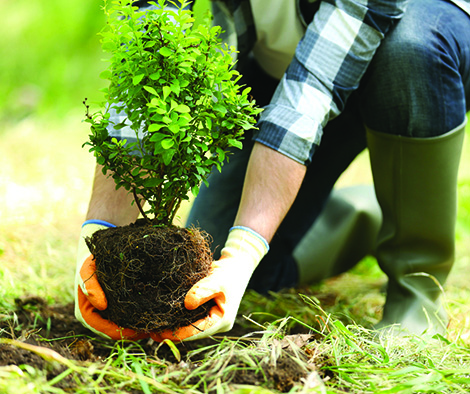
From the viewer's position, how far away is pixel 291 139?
1369 millimetres

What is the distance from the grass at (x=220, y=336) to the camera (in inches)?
39.5

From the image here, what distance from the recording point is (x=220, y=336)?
4.61ft

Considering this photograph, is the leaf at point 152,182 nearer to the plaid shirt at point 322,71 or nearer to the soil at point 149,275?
the soil at point 149,275

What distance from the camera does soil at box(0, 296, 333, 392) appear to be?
1.01 meters

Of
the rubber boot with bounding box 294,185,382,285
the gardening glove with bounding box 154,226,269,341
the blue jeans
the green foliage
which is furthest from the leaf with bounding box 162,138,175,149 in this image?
the rubber boot with bounding box 294,185,382,285

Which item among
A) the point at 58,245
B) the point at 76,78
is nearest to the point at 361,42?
the point at 58,245

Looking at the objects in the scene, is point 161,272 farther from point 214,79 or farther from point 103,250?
point 214,79

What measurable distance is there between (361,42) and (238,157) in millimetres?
813

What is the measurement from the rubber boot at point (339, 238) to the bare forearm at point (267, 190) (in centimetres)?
101

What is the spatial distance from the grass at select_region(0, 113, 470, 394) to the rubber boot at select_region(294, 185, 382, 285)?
97 millimetres

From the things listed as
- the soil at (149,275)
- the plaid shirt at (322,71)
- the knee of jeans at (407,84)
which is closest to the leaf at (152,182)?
the soil at (149,275)

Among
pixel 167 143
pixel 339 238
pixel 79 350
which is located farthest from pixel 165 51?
pixel 339 238

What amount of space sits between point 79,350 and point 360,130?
1392 mm

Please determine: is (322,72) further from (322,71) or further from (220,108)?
(220,108)
